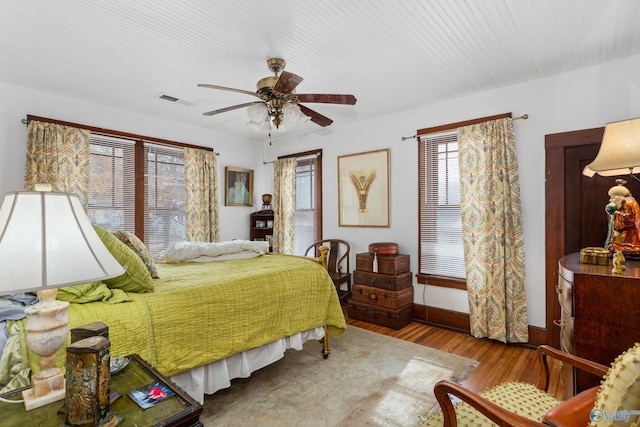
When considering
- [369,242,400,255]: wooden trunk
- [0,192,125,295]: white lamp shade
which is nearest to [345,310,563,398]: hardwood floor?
[369,242,400,255]: wooden trunk

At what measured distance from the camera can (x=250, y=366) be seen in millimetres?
2367

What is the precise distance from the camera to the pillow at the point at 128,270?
1897 mm

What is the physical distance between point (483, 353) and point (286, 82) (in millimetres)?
3002

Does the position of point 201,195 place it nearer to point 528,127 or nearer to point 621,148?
point 528,127

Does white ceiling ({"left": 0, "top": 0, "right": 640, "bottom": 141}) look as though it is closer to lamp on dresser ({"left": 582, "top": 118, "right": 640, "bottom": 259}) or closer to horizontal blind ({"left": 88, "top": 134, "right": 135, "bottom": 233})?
horizontal blind ({"left": 88, "top": 134, "right": 135, "bottom": 233})

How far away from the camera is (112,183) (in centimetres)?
397

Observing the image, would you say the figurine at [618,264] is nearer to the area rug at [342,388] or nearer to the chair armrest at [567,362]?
the chair armrest at [567,362]

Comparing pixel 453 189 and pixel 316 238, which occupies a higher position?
pixel 453 189

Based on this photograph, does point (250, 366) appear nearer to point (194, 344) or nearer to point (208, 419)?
point (208, 419)

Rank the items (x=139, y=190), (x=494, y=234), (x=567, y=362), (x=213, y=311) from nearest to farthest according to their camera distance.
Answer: (x=567, y=362) < (x=213, y=311) < (x=494, y=234) < (x=139, y=190)

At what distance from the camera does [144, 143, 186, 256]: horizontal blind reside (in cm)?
433

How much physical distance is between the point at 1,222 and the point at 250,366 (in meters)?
1.86

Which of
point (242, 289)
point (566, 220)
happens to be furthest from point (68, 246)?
point (566, 220)

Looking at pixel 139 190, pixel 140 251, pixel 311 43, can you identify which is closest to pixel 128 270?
pixel 140 251
